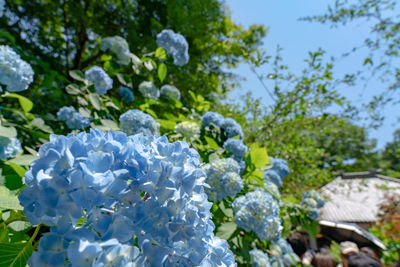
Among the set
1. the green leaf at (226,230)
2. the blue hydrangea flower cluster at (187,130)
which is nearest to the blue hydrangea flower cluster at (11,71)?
the blue hydrangea flower cluster at (187,130)

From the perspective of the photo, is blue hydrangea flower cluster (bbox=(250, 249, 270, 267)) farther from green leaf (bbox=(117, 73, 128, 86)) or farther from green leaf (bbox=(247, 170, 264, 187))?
green leaf (bbox=(117, 73, 128, 86))

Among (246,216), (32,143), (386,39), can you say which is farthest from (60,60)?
(386,39)

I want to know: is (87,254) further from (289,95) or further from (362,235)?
(362,235)

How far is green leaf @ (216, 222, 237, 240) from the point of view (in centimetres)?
142

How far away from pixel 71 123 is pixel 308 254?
5693mm

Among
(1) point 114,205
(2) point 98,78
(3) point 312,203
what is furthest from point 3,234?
(3) point 312,203

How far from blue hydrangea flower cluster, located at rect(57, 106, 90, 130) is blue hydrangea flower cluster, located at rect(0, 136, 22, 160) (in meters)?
0.48

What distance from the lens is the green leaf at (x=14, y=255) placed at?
1.56 ft

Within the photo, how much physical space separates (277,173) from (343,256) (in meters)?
4.82

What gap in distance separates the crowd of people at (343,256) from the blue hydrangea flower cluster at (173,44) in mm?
4834

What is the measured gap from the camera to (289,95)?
284 cm

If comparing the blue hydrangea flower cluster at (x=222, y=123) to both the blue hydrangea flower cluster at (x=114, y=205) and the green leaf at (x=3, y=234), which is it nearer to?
the blue hydrangea flower cluster at (x=114, y=205)

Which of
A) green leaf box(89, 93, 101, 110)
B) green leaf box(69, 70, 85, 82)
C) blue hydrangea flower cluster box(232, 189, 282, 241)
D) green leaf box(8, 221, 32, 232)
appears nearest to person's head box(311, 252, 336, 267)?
blue hydrangea flower cluster box(232, 189, 282, 241)

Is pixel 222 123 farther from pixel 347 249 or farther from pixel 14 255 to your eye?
pixel 347 249
